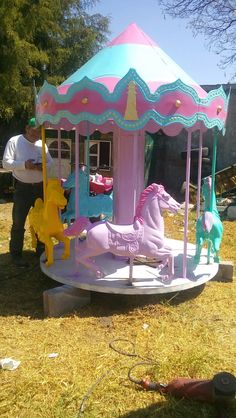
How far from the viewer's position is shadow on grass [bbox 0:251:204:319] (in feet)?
13.8

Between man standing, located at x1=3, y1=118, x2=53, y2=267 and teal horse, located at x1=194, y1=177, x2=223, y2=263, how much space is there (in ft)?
6.76

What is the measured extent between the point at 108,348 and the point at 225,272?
89.8 inches

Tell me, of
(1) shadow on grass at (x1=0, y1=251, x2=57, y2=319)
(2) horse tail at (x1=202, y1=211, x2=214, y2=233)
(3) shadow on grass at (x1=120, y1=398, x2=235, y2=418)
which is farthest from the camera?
(2) horse tail at (x1=202, y1=211, x2=214, y2=233)

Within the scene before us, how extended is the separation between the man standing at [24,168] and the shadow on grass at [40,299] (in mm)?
478

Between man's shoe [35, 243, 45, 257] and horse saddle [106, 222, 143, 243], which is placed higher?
horse saddle [106, 222, 143, 243]

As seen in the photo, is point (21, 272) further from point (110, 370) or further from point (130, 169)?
point (110, 370)

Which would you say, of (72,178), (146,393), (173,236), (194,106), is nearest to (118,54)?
(194,106)

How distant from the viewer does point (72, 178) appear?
5.60m

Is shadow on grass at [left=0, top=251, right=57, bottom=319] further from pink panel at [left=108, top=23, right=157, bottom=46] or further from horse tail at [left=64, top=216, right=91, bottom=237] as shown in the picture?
pink panel at [left=108, top=23, right=157, bottom=46]

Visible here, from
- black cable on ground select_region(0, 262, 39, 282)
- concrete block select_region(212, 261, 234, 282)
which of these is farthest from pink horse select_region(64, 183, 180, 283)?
black cable on ground select_region(0, 262, 39, 282)

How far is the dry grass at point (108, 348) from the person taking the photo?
9.04ft

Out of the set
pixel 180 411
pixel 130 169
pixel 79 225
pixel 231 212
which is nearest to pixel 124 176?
pixel 130 169

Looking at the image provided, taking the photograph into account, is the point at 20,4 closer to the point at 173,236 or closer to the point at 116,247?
the point at 173,236

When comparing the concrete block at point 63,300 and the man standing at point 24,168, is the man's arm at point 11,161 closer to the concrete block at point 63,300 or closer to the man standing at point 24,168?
the man standing at point 24,168
